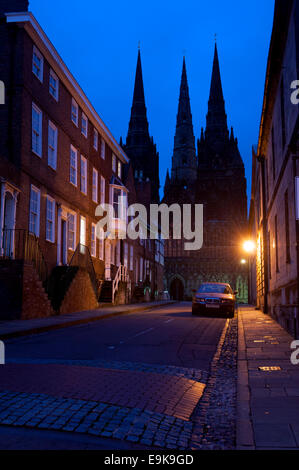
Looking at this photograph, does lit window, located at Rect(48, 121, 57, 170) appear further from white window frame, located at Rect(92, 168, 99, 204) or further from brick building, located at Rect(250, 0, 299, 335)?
brick building, located at Rect(250, 0, 299, 335)

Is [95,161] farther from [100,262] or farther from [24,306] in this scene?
[24,306]

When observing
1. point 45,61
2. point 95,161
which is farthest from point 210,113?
point 45,61

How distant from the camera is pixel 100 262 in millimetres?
30531

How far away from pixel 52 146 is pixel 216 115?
272ft

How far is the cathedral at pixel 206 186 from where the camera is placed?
80438 mm

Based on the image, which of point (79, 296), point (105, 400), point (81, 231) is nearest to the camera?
point (105, 400)

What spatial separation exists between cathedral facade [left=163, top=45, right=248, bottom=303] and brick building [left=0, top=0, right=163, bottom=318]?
51.6 metres

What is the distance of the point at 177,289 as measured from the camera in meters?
82.1

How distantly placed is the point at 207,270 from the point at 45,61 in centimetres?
6151

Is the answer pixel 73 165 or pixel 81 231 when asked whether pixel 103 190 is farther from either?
pixel 73 165

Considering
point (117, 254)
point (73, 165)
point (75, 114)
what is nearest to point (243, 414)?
point (73, 165)

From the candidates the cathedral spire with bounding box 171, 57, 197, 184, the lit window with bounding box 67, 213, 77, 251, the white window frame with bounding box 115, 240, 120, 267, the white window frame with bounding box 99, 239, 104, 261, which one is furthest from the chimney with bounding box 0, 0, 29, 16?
the cathedral spire with bounding box 171, 57, 197, 184

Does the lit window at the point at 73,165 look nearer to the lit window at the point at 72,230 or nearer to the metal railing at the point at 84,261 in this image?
the lit window at the point at 72,230

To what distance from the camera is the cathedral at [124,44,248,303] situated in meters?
80.4
